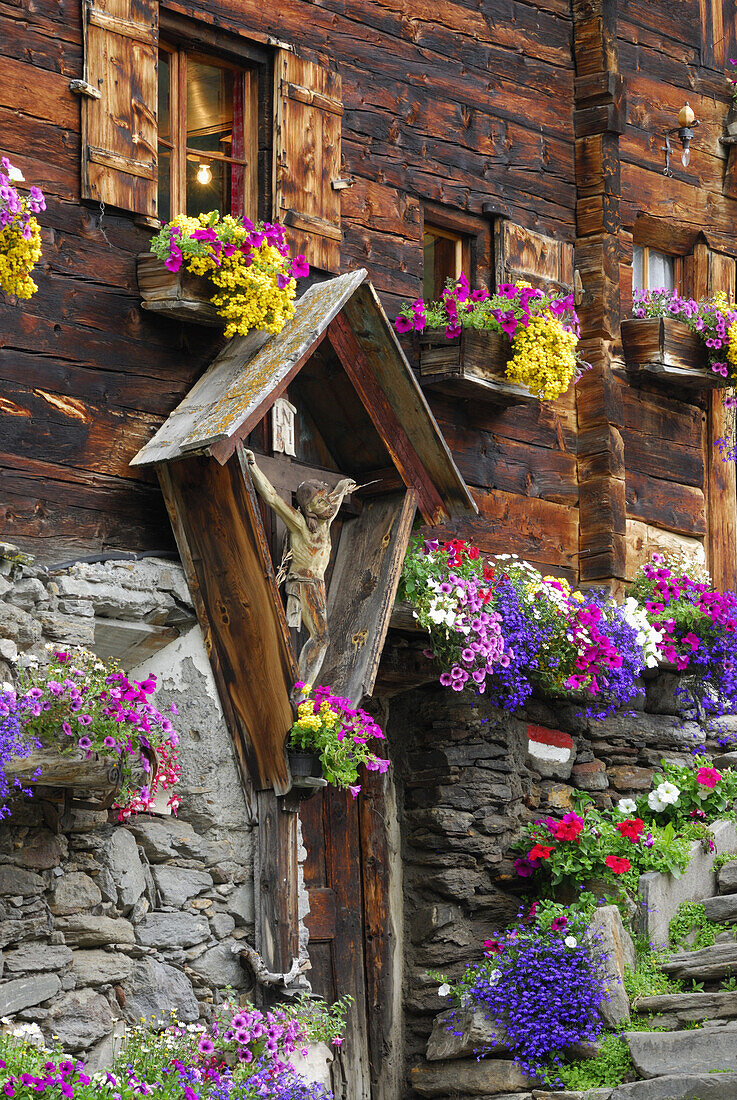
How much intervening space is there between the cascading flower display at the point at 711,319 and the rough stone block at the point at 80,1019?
5289 millimetres

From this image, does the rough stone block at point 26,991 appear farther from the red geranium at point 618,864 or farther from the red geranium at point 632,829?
the red geranium at point 632,829

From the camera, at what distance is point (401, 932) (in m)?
8.12

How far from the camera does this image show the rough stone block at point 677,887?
763 cm

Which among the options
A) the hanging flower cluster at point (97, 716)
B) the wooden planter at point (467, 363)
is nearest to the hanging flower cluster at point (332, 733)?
the hanging flower cluster at point (97, 716)

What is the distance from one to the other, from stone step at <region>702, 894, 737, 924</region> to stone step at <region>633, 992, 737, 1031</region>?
2.77ft

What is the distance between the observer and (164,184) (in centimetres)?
726

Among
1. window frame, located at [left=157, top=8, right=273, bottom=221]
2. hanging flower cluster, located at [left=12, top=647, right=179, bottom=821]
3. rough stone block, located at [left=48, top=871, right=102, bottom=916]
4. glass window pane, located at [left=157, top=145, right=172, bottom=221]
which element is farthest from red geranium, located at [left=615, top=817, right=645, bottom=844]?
glass window pane, located at [left=157, top=145, right=172, bottom=221]

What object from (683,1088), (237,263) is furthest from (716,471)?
(683,1088)

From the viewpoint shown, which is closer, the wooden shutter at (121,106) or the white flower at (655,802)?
the wooden shutter at (121,106)

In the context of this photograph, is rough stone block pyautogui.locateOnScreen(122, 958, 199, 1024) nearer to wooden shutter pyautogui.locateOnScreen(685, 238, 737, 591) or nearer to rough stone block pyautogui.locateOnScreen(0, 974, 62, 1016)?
rough stone block pyautogui.locateOnScreen(0, 974, 62, 1016)

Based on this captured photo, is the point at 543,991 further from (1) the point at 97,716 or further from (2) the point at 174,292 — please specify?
(2) the point at 174,292

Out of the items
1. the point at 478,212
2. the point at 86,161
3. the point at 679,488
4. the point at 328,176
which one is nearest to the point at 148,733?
the point at 86,161

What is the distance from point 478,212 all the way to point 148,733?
3.90 m

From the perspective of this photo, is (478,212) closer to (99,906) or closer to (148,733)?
(148,733)
